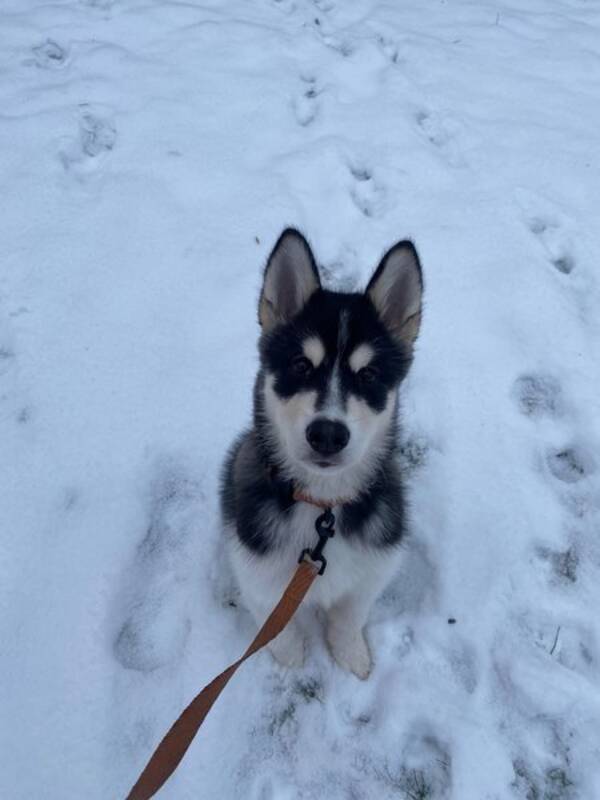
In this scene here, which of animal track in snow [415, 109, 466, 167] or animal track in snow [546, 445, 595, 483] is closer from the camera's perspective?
animal track in snow [546, 445, 595, 483]

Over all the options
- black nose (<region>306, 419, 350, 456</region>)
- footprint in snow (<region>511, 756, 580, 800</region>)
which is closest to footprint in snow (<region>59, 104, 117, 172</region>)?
black nose (<region>306, 419, 350, 456</region>)

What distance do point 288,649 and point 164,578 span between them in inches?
25.1

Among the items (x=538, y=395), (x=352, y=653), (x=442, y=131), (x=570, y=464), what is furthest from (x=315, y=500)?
(x=442, y=131)

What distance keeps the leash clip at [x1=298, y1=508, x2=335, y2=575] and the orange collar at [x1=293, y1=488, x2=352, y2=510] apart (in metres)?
0.03

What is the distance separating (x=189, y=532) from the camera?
2850 millimetres

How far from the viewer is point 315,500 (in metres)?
2.17

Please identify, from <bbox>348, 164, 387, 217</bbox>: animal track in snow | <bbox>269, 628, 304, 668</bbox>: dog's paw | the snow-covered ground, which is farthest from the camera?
<bbox>348, 164, 387, 217</bbox>: animal track in snow

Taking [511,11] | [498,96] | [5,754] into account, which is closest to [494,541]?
[5,754]

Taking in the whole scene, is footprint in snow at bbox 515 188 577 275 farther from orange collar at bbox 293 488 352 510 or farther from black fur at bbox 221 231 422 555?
orange collar at bbox 293 488 352 510

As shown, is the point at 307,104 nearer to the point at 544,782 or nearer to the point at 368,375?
the point at 368,375

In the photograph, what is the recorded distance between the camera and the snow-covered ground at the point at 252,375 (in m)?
2.35

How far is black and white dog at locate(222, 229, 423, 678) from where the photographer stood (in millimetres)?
2043

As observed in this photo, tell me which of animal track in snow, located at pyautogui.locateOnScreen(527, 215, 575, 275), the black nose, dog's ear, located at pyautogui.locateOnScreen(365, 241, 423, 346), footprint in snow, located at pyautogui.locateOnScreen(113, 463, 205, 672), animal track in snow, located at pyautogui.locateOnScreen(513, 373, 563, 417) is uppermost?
dog's ear, located at pyautogui.locateOnScreen(365, 241, 423, 346)

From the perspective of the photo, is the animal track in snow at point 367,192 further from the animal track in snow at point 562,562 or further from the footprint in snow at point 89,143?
the animal track in snow at point 562,562
